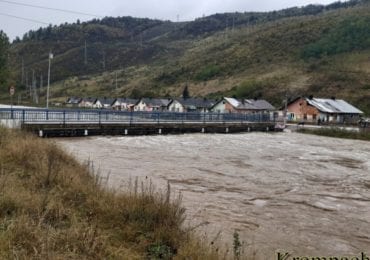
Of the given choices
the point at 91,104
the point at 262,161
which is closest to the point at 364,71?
the point at 91,104

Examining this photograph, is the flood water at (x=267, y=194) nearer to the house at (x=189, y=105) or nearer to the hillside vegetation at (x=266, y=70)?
the house at (x=189, y=105)

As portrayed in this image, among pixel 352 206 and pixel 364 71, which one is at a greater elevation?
pixel 364 71

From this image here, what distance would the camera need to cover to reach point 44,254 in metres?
4.88

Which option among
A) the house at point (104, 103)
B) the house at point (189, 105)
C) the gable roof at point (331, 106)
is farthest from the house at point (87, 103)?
the gable roof at point (331, 106)

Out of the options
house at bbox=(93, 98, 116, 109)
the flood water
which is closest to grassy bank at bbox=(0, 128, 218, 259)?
the flood water

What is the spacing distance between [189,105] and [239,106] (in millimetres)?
11580

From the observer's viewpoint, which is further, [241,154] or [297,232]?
[241,154]

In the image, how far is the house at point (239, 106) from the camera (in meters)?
80.8

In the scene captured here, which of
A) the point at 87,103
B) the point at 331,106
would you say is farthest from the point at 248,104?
the point at 87,103

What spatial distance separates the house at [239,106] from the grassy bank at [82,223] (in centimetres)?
7161

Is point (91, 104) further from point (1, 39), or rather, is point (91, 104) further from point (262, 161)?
point (262, 161)

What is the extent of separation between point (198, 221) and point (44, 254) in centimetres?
570

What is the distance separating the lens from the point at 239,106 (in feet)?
266

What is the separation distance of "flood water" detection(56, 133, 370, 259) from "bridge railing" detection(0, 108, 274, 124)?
11.4 m
